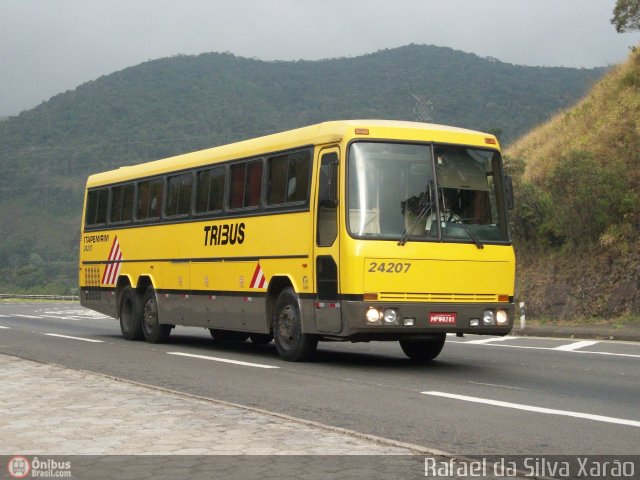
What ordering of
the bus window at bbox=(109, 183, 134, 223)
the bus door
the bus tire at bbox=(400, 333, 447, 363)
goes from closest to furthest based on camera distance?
the bus door < the bus tire at bbox=(400, 333, 447, 363) < the bus window at bbox=(109, 183, 134, 223)

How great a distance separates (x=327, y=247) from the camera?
48.9ft

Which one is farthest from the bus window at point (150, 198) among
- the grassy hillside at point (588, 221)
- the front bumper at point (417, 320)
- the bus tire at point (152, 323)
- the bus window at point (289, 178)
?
the grassy hillside at point (588, 221)

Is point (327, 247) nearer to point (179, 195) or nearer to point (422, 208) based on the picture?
point (422, 208)

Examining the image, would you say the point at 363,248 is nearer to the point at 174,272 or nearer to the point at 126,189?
the point at 174,272

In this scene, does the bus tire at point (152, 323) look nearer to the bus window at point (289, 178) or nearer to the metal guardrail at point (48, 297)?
the bus window at point (289, 178)

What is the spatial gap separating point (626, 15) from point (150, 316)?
72.7 feet

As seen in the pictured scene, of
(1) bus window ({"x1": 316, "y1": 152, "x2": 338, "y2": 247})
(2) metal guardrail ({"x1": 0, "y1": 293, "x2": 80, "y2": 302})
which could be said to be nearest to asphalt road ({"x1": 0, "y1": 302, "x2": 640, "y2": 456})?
(1) bus window ({"x1": 316, "y1": 152, "x2": 338, "y2": 247})

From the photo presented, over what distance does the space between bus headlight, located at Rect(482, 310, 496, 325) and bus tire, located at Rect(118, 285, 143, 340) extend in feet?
28.8

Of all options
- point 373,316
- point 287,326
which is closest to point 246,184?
point 287,326

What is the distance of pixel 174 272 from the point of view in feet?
65.4

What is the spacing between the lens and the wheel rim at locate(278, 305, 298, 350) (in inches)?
627

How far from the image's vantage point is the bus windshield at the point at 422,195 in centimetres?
1457

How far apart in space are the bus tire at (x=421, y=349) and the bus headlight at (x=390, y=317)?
8.27ft

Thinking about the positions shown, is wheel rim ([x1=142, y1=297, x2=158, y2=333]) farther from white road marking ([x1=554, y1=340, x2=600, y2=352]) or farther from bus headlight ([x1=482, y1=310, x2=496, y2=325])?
bus headlight ([x1=482, y1=310, x2=496, y2=325])
